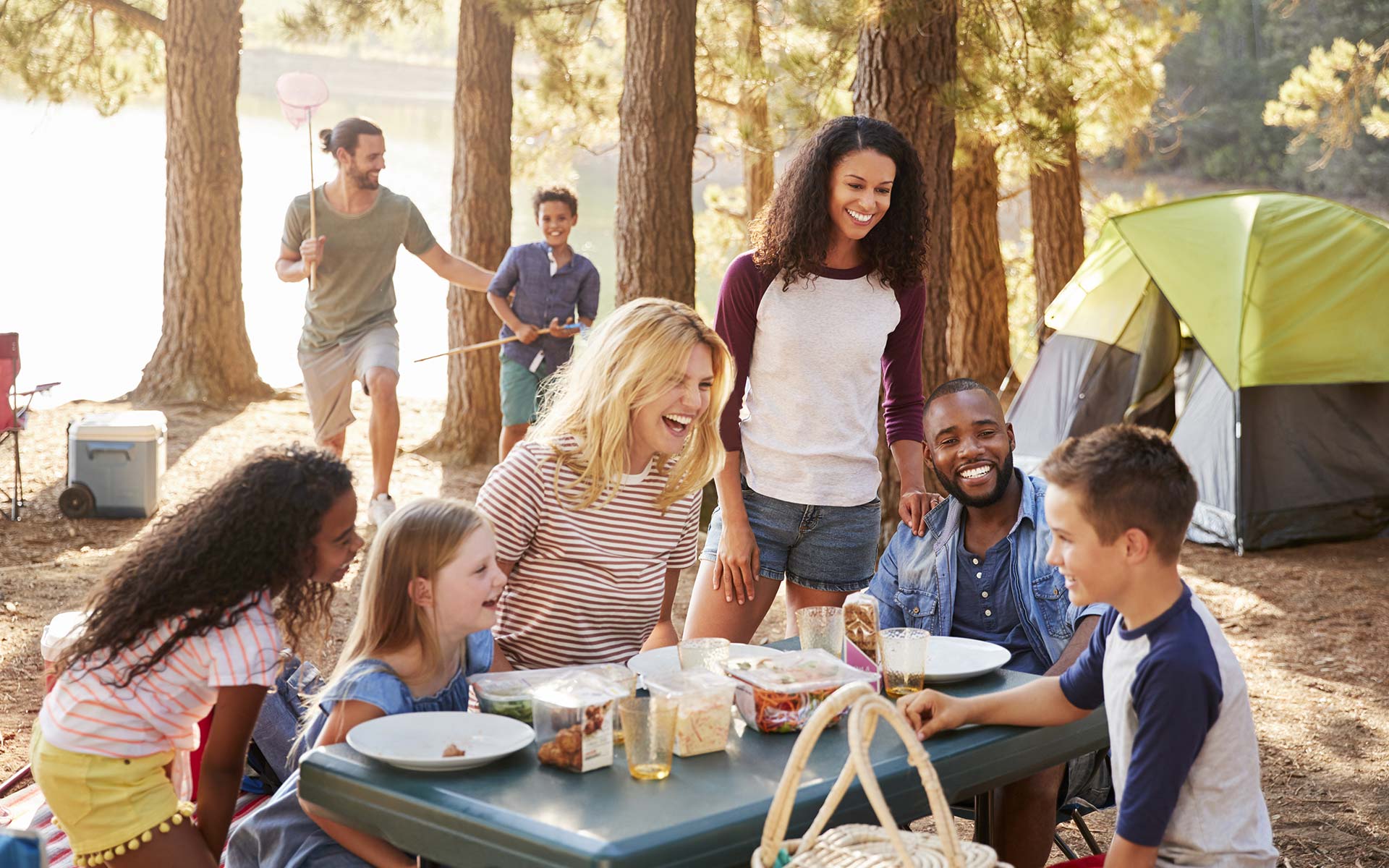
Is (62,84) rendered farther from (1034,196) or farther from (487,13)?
(1034,196)

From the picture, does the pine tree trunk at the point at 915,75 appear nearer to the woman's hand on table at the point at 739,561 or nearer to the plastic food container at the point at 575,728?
the woman's hand on table at the point at 739,561

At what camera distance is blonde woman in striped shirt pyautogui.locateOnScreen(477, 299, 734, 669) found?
2.49 m

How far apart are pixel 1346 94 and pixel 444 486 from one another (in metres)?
6.18

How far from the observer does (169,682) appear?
212 centimetres

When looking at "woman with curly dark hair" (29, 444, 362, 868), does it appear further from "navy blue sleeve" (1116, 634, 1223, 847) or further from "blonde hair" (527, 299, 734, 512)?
"navy blue sleeve" (1116, 634, 1223, 847)

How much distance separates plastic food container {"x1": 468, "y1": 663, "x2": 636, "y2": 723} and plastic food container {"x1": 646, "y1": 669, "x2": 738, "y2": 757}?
0.08m

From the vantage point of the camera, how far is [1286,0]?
9.23 metres

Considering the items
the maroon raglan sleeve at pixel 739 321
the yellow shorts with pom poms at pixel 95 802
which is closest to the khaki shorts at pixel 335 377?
the maroon raglan sleeve at pixel 739 321

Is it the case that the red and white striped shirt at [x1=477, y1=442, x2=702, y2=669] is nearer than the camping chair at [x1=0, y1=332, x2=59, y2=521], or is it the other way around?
the red and white striped shirt at [x1=477, y1=442, x2=702, y2=669]

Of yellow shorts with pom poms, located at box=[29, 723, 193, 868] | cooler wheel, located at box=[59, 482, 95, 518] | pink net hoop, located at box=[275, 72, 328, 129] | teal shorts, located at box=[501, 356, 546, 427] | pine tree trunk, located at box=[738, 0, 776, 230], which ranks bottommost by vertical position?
cooler wheel, located at box=[59, 482, 95, 518]

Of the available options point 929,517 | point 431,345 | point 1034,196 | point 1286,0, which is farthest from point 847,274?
point 431,345

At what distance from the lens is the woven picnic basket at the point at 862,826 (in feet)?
5.07

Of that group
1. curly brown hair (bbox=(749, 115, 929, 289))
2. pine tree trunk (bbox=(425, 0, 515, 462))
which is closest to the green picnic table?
curly brown hair (bbox=(749, 115, 929, 289))

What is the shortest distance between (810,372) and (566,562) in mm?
770
